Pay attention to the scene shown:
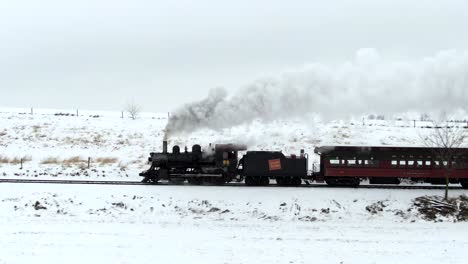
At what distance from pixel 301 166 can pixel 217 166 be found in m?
4.68

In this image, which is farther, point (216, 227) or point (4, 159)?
point (4, 159)

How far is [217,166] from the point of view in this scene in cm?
2372

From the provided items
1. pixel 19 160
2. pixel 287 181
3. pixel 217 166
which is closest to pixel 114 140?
pixel 19 160

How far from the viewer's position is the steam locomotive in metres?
23.6

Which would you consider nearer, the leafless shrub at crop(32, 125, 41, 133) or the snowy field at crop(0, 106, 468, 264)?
the snowy field at crop(0, 106, 468, 264)

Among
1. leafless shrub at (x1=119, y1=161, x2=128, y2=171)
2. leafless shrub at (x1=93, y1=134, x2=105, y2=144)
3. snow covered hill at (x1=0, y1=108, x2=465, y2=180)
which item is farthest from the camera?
leafless shrub at (x1=93, y1=134, x2=105, y2=144)

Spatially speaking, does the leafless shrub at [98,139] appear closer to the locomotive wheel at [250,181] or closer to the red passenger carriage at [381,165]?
the locomotive wheel at [250,181]

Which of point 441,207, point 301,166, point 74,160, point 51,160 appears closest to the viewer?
point 441,207

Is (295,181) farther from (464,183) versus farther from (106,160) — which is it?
(106,160)

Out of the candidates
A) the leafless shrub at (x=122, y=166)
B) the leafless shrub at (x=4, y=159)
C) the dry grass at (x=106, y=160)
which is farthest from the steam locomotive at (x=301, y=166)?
the leafless shrub at (x=4, y=159)

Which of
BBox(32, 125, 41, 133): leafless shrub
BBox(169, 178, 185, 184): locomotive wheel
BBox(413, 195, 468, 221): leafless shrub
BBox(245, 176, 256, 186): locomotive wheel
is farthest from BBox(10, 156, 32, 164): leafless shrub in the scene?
BBox(413, 195, 468, 221): leafless shrub

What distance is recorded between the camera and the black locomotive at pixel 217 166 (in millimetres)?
23641

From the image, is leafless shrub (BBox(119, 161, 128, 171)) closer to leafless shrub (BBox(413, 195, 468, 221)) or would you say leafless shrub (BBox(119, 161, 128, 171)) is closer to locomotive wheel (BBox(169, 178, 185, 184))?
locomotive wheel (BBox(169, 178, 185, 184))

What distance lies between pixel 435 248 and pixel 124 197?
13.6 meters
